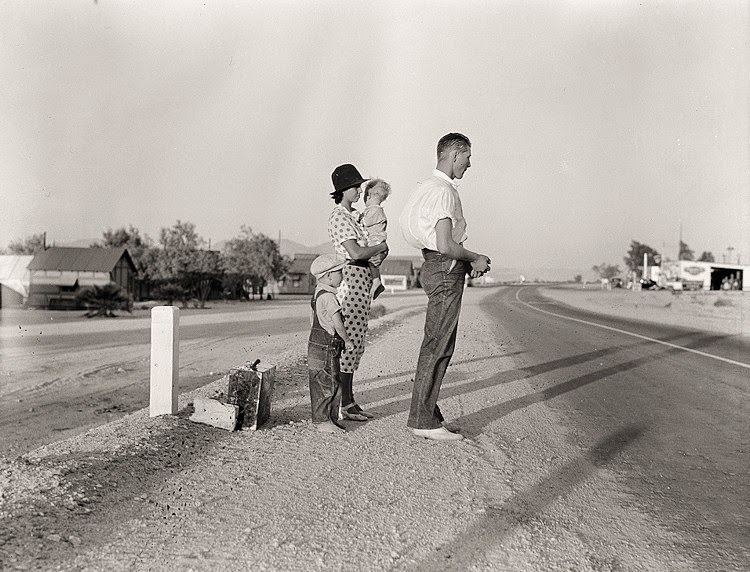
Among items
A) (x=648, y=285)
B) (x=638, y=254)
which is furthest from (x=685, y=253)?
(x=648, y=285)

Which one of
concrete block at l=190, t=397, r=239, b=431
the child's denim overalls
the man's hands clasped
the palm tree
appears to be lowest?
the palm tree

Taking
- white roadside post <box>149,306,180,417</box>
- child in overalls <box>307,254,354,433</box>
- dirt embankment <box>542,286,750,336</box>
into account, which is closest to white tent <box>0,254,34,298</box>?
dirt embankment <box>542,286,750,336</box>

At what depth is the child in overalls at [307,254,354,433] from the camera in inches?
198

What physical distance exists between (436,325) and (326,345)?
2.98ft

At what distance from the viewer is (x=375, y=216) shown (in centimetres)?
550

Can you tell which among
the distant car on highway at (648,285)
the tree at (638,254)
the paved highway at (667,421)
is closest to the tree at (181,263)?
the paved highway at (667,421)

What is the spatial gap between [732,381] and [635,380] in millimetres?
1212

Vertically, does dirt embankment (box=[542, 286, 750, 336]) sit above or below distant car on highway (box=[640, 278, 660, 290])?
below

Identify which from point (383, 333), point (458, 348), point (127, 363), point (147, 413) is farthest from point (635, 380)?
point (127, 363)

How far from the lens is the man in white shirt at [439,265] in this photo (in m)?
4.70

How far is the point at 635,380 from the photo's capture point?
Answer: 872cm

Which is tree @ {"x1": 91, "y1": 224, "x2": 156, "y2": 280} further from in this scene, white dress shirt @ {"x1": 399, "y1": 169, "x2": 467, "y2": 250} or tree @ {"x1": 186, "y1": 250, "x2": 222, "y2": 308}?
white dress shirt @ {"x1": 399, "y1": 169, "x2": 467, "y2": 250}

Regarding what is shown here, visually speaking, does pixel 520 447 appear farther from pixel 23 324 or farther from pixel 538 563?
pixel 23 324

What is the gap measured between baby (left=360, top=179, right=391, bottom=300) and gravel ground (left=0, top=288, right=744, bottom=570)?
4.04 ft
